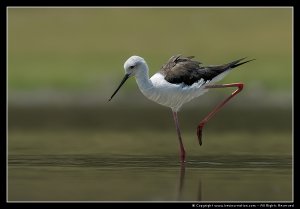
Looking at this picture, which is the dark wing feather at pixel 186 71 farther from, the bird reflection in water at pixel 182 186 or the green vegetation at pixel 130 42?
the green vegetation at pixel 130 42

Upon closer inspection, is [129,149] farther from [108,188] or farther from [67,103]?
[67,103]

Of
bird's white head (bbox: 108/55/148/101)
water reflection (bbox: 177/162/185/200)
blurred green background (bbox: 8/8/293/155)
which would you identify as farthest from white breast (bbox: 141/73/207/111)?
water reflection (bbox: 177/162/185/200)

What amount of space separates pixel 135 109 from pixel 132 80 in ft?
16.9

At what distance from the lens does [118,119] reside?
76.5ft

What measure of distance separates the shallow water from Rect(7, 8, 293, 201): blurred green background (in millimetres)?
21

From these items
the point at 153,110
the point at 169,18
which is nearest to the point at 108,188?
the point at 153,110

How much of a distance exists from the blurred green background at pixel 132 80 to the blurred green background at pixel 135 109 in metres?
0.05

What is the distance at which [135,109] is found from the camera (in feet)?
89.5

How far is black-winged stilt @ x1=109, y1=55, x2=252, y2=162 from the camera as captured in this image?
596 inches

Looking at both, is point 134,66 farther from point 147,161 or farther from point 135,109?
point 135,109

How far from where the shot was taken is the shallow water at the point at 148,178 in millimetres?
11953

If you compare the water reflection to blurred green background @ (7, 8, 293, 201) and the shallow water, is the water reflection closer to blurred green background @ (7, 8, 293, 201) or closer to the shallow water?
the shallow water

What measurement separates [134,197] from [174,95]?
4.04 meters

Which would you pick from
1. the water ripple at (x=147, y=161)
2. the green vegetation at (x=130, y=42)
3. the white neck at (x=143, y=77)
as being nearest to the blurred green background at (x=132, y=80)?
the green vegetation at (x=130, y=42)
